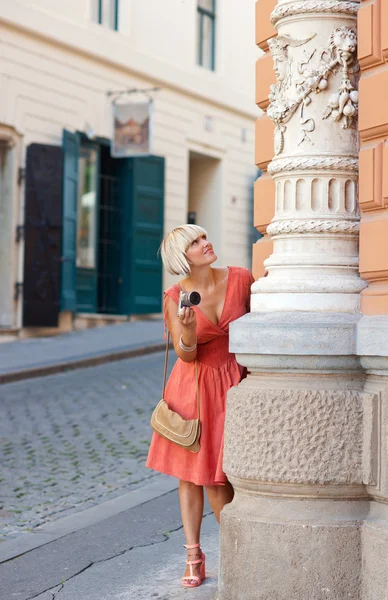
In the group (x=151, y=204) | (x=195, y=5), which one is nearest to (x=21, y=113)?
(x=151, y=204)

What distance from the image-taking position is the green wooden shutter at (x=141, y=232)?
20016mm

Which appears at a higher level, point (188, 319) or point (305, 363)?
point (188, 319)

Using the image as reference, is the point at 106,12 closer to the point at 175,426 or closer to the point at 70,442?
the point at 70,442

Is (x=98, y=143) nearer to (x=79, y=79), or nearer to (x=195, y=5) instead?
(x=79, y=79)

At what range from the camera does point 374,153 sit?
442cm

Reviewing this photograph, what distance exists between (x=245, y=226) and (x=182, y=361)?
18.8m

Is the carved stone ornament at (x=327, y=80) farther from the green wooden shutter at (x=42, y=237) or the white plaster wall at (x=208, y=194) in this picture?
the white plaster wall at (x=208, y=194)

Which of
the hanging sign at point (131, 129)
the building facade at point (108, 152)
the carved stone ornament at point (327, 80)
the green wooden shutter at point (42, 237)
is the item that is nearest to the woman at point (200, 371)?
the carved stone ornament at point (327, 80)

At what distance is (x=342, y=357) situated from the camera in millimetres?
4359

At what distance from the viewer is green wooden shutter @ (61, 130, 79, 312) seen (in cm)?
1784

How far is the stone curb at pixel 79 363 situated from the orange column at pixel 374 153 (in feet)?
→ 30.5

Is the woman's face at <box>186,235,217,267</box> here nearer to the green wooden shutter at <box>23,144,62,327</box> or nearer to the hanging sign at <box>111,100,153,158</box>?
the green wooden shutter at <box>23,144,62,327</box>

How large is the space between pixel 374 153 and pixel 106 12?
52.2 ft

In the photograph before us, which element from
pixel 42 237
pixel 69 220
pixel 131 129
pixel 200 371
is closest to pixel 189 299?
pixel 200 371
